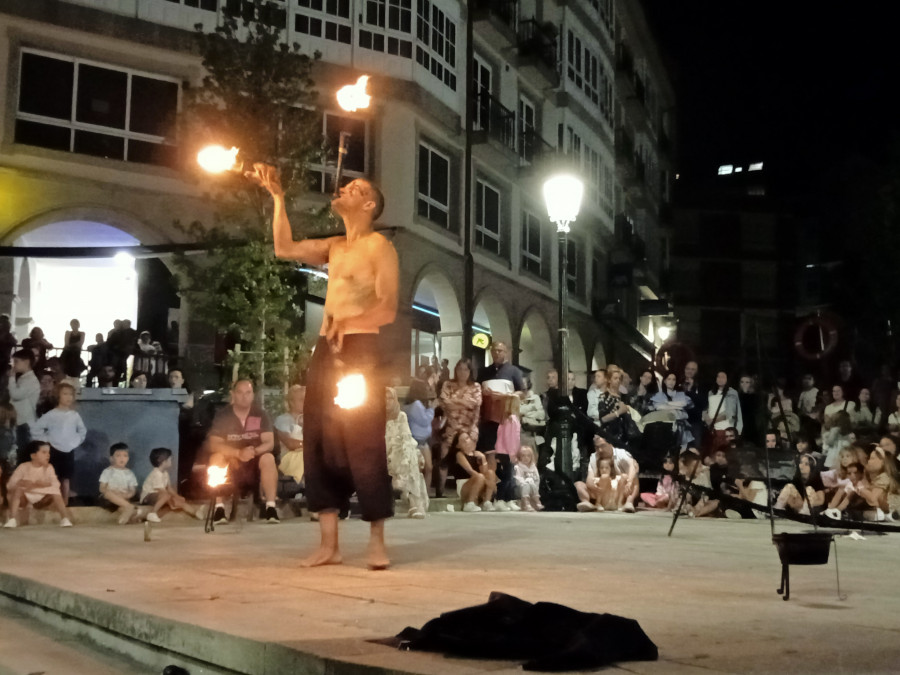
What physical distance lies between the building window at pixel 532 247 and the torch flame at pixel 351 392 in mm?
22998

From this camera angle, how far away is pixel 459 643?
10.0 ft

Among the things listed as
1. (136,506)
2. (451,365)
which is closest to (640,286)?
(451,365)

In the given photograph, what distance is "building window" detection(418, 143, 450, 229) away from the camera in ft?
73.5

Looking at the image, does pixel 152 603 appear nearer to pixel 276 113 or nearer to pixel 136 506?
pixel 136 506

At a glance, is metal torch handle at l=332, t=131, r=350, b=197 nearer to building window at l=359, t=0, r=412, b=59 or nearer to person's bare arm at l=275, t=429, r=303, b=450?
person's bare arm at l=275, t=429, r=303, b=450

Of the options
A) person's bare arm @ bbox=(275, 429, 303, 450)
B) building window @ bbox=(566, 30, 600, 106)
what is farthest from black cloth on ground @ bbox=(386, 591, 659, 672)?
building window @ bbox=(566, 30, 600, 106)

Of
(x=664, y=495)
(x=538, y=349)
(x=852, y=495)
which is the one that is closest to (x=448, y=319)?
(x=538, y=349)

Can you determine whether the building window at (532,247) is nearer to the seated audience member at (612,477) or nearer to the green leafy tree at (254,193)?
the green leafy tree at (254,193)

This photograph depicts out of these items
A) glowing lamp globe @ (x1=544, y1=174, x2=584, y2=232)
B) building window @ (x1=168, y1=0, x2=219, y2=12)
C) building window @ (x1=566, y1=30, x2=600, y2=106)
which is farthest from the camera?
building window @ (x1=566, y1=30, x2=600, y2=106)

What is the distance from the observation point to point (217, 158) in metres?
5.57

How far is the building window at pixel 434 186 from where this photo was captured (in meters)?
22.4

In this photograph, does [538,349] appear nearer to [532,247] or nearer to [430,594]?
[532,247]

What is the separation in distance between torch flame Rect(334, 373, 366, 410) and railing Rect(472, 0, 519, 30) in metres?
19.7

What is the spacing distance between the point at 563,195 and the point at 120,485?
6.49 m
